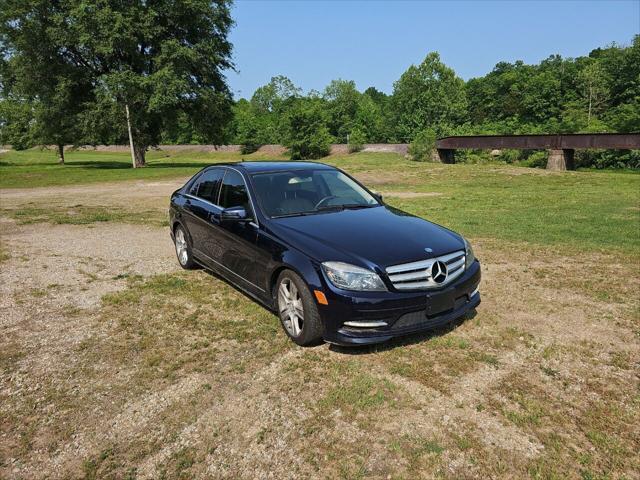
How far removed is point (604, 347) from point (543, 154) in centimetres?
3733

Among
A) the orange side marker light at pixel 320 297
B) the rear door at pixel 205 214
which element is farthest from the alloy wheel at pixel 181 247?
the orange side marker light at pixel 320 297

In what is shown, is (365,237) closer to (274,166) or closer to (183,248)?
(274,166)

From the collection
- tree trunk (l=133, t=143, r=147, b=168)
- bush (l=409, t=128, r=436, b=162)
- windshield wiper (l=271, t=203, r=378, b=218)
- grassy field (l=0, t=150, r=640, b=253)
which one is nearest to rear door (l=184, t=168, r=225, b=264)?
windshield wiper (l=271, t=203, r=378, b=218)

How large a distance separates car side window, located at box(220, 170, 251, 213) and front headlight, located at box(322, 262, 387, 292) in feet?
5.16

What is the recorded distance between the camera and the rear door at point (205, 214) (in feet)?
18.7

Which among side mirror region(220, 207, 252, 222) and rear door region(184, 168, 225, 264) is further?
rear door region(184, 168, 225, 264)

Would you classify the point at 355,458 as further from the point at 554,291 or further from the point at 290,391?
the point at 554,291

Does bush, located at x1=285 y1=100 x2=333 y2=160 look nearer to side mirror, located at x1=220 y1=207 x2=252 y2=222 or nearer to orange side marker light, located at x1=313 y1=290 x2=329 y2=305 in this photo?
side mirror, located at x1=220 y1=207 x2=252 y2=222

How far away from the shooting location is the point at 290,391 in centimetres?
362

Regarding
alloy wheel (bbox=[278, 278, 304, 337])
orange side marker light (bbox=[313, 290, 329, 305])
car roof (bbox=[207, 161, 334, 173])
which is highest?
car roof (bbox=[207, 161, 334, 173])

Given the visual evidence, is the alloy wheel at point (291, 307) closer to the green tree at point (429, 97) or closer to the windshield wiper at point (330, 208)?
the windshield wiper at point (330, 208)

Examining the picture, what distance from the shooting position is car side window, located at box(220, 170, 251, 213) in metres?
5.29

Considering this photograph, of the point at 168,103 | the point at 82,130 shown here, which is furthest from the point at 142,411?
the point at 82,130

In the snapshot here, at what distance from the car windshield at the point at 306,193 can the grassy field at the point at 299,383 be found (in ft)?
3.87
